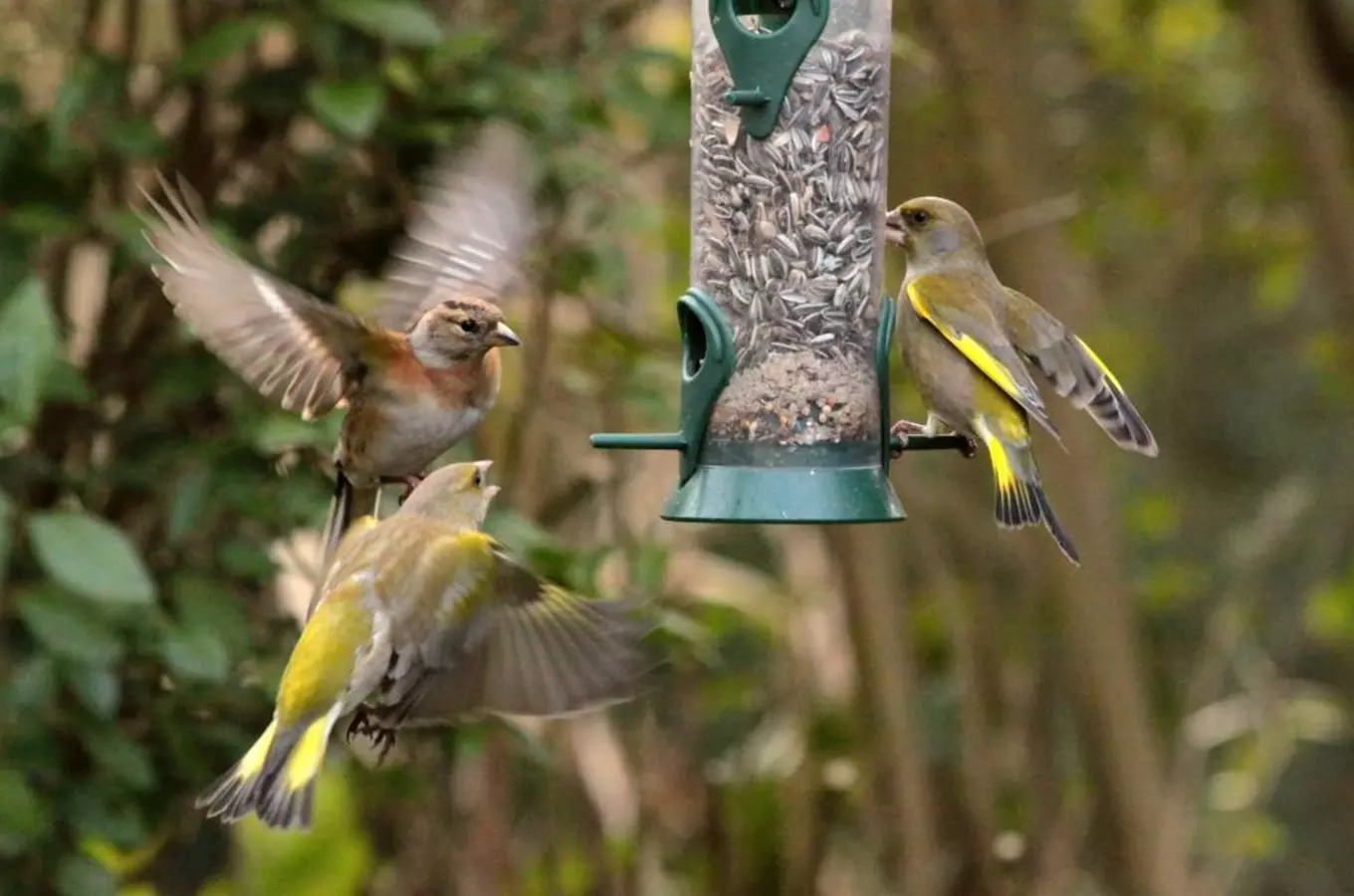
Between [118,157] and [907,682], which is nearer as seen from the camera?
[118,157]

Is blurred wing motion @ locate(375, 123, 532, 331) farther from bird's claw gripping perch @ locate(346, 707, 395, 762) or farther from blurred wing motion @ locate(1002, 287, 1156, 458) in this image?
blurred wing motion @ locate(1002, 287, 1156, 458)

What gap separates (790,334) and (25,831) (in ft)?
5.39

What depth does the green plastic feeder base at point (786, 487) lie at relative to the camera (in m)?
3.60

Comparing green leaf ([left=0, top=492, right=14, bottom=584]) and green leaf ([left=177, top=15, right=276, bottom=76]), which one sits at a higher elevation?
green leaf ([left=177, top=15, right=276, bottom=76])

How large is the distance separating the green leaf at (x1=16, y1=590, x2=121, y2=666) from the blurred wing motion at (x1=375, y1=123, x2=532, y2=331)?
0.75 meters

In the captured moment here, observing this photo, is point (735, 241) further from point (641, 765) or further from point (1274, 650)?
point (1274, 650)

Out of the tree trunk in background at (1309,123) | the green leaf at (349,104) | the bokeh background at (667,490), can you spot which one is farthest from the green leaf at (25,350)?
the tree trunk in background at (1309,123)

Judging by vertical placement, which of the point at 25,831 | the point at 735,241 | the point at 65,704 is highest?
the point at 735,241

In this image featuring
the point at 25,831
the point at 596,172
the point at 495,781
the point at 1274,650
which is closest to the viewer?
the point at 25,831

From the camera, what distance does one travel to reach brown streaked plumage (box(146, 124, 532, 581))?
11.2 feet

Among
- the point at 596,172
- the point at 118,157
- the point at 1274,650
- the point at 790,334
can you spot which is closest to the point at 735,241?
the point at 790,334

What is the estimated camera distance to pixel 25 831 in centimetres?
379

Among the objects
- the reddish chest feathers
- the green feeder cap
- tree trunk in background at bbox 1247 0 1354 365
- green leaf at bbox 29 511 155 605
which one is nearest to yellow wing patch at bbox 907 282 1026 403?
the green feeder cap

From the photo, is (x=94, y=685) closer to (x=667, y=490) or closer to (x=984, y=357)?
(x=984, y=357)
